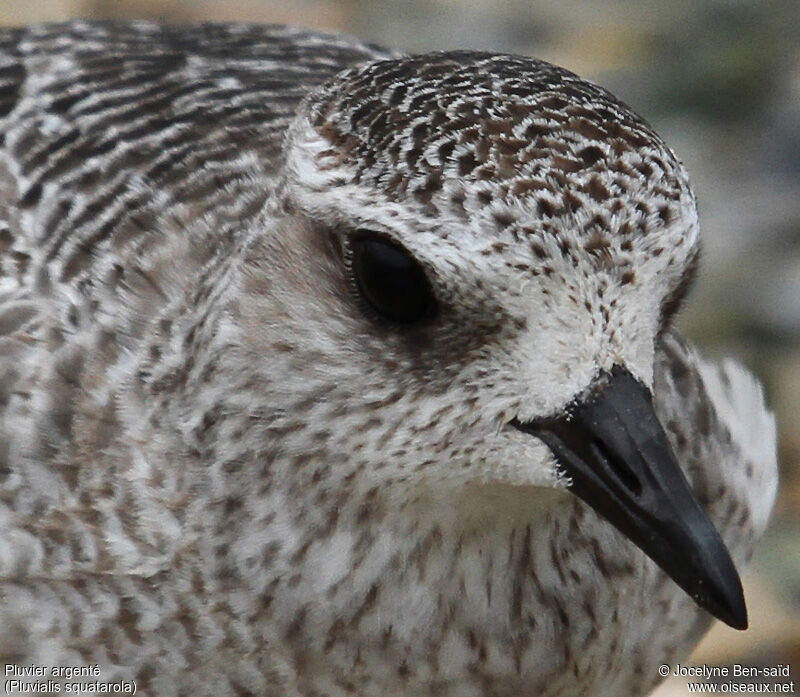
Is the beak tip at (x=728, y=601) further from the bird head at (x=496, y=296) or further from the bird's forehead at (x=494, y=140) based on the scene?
the bird's forehead at (x=494, y=140)

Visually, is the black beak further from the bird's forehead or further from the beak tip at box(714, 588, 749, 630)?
the bird's forehead

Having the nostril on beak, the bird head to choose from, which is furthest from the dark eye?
the nostril on beak

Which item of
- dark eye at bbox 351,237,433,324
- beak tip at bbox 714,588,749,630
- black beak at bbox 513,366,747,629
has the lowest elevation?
beak tip at bbox 714,588,749,630

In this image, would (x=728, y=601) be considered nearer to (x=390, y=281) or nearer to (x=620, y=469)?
(x=620, y=469)

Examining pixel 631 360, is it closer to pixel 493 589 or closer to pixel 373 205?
pixel 373 205

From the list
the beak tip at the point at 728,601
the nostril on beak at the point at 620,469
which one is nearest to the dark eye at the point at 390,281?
the nostril on beak at the point at 620,469

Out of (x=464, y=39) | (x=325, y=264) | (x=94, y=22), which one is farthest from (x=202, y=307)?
(x=464, y=39)

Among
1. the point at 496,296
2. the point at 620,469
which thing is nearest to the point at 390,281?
the point at 496,296
